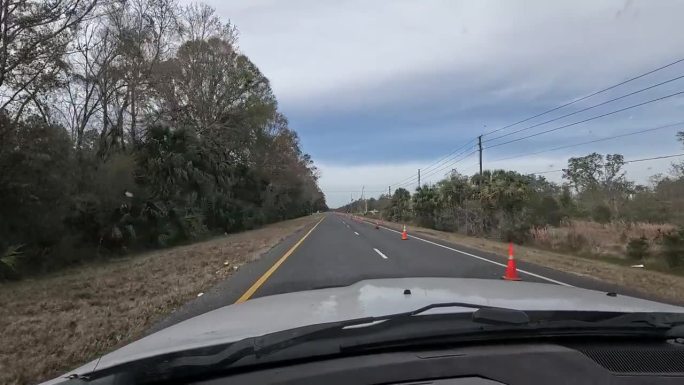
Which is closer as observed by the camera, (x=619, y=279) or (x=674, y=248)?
(x=619, y=279)

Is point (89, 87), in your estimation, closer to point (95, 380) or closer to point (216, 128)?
point (216, 128)

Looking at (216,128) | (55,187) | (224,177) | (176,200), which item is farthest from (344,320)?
(216,128)

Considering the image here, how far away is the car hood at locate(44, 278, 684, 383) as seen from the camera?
298 centimetres

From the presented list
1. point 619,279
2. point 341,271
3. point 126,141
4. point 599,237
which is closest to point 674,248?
point 619,279

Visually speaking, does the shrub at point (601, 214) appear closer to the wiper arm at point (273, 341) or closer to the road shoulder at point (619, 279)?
the road shoulder at point (619, 279)

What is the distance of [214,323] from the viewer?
3639 mm

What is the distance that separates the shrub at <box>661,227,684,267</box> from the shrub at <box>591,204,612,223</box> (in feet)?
53.8

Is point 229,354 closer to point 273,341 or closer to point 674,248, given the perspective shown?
point 273,341

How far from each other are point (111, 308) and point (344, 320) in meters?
7.60

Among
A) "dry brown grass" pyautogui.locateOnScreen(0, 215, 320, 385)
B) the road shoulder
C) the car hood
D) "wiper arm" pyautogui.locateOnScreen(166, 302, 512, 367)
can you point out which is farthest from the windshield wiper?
the road shoulder

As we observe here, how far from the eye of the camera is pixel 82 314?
29.2 feet

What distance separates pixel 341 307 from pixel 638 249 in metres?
19.5

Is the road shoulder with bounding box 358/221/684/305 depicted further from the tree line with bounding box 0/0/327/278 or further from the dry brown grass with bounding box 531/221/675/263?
the tree line with bounding box 0/0/327/278

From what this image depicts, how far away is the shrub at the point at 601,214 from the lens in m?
34.6
